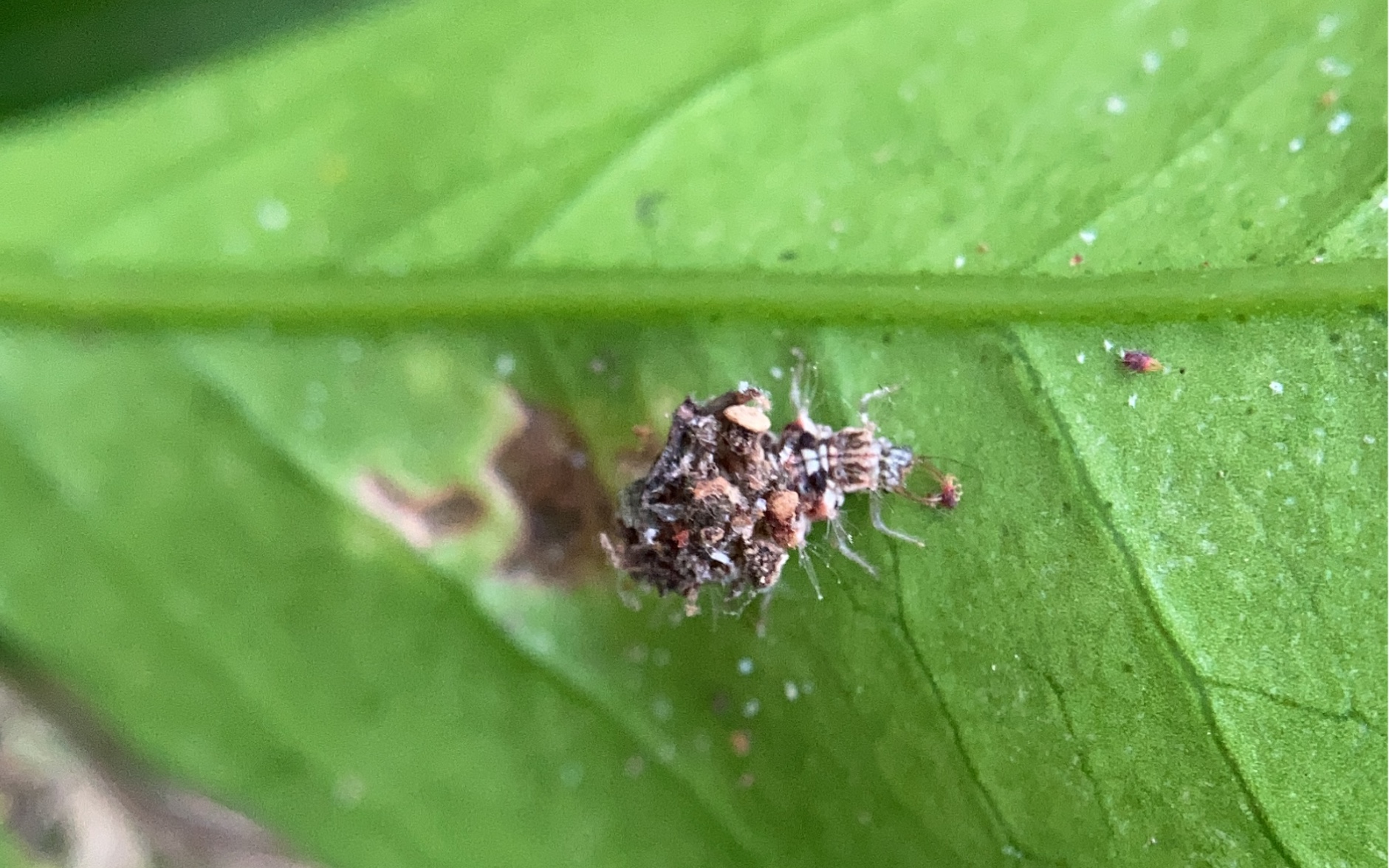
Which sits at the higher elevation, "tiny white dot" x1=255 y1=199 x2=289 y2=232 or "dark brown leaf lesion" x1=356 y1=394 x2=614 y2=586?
"tiny white dot" x1=255 y1=199 x2=289 y2=232

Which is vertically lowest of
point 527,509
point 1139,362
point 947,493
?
point 947,493

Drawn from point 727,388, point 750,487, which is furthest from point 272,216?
point 750,487

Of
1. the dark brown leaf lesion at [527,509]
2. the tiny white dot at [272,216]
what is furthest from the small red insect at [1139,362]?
the tiny white dot at [272,216]

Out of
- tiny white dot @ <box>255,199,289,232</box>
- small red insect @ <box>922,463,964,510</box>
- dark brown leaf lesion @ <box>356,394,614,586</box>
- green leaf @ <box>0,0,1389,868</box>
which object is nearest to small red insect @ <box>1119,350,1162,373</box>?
green leaf @ <box>0,0,1389,868</box>

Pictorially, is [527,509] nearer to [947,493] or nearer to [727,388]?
[727,388]

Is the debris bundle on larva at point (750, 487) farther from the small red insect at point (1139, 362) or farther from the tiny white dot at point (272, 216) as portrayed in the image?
the tiny white dot at point (272, 216)

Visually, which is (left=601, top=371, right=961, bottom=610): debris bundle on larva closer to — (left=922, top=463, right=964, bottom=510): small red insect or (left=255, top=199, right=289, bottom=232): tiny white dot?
(left=922, top=463, right=964, bottom=510): small red insect
